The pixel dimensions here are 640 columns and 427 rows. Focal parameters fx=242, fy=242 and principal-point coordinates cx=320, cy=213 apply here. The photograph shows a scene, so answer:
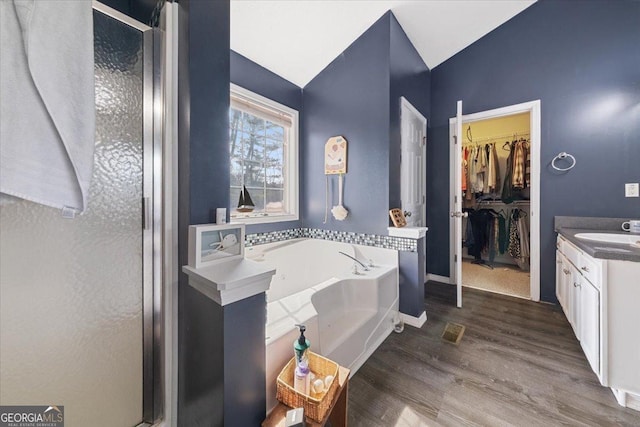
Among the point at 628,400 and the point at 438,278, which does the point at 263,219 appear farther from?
the point at 628,400

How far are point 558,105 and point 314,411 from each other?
336cm

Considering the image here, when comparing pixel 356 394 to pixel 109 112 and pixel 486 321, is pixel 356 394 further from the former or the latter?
pixel 109 112

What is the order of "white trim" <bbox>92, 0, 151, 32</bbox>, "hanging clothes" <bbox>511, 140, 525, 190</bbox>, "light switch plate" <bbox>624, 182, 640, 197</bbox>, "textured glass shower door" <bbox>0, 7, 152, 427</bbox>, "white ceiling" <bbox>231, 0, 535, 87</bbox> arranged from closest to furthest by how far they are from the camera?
"textured glass shower door" <bbox>0, 7, 152, 427</bbox> < "white trim" <bbox>92, 0, 151, 32</bbox> < "white ceiling" <bbox>231, 0, 535, 87</bbox> < "light switch plate" <bbox>624, 182, 640, 197</bbox> < "hanging clothes" <bbox>511, 140, 525, 190</bbox>

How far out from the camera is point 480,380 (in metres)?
1.47

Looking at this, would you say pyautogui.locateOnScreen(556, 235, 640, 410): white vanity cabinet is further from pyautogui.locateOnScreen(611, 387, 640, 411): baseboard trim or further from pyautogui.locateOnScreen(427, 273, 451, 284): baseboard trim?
pyautogui.locateOnScreen(427, 273, 451, 284): baseboard trim

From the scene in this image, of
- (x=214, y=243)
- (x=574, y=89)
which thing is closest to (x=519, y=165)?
(x=574, y=89)

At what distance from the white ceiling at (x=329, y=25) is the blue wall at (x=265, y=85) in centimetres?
6

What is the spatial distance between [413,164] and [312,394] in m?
2.39

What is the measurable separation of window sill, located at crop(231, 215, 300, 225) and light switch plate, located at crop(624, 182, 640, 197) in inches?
121

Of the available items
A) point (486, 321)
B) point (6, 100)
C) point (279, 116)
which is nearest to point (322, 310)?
point (6, 100)

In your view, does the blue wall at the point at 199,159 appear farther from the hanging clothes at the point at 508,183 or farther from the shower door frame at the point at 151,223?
the hanging clothes at the point at 508,183

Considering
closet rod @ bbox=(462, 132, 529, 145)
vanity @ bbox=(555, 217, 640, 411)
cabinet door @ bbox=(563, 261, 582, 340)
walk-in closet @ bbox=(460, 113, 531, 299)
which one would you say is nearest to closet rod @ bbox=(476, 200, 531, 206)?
walk-in closet @ bbox=(460, 113, 531, 299)

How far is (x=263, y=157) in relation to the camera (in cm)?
253

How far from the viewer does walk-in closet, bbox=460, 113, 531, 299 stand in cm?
354
